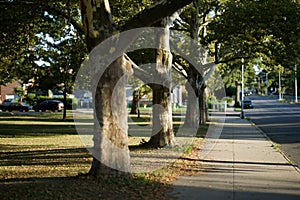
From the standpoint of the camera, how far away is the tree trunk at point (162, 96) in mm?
14688

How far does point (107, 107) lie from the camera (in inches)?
347

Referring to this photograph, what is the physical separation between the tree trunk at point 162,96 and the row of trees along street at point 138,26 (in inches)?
1.3

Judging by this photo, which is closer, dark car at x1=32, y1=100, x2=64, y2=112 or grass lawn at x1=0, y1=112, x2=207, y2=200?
grass lawn at x1=0, y1=112, x2=207, y2=200

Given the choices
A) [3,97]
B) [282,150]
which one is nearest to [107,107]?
[282,150]

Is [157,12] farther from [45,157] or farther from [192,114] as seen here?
[192,114]

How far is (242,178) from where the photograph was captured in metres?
9.83

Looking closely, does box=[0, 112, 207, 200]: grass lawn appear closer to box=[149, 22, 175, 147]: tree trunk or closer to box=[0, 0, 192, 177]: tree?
box=[0, 0, 192, 177]: tree

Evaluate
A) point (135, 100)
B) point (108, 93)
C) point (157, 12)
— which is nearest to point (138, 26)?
point (157, 12)

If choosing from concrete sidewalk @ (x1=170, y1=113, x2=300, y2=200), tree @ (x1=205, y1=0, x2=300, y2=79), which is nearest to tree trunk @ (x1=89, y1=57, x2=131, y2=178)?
concrete sidewalk @ (x1=170, y1=113, x2=300, y2=200)

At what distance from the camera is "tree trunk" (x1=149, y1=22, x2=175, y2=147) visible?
14688mm

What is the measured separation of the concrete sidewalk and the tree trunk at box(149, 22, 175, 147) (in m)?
1.77

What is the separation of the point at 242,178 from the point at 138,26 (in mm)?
4135

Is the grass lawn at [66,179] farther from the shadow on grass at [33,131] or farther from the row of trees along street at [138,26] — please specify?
the shadow on grass at [33,131]

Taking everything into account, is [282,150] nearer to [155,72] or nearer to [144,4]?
[155,72]
